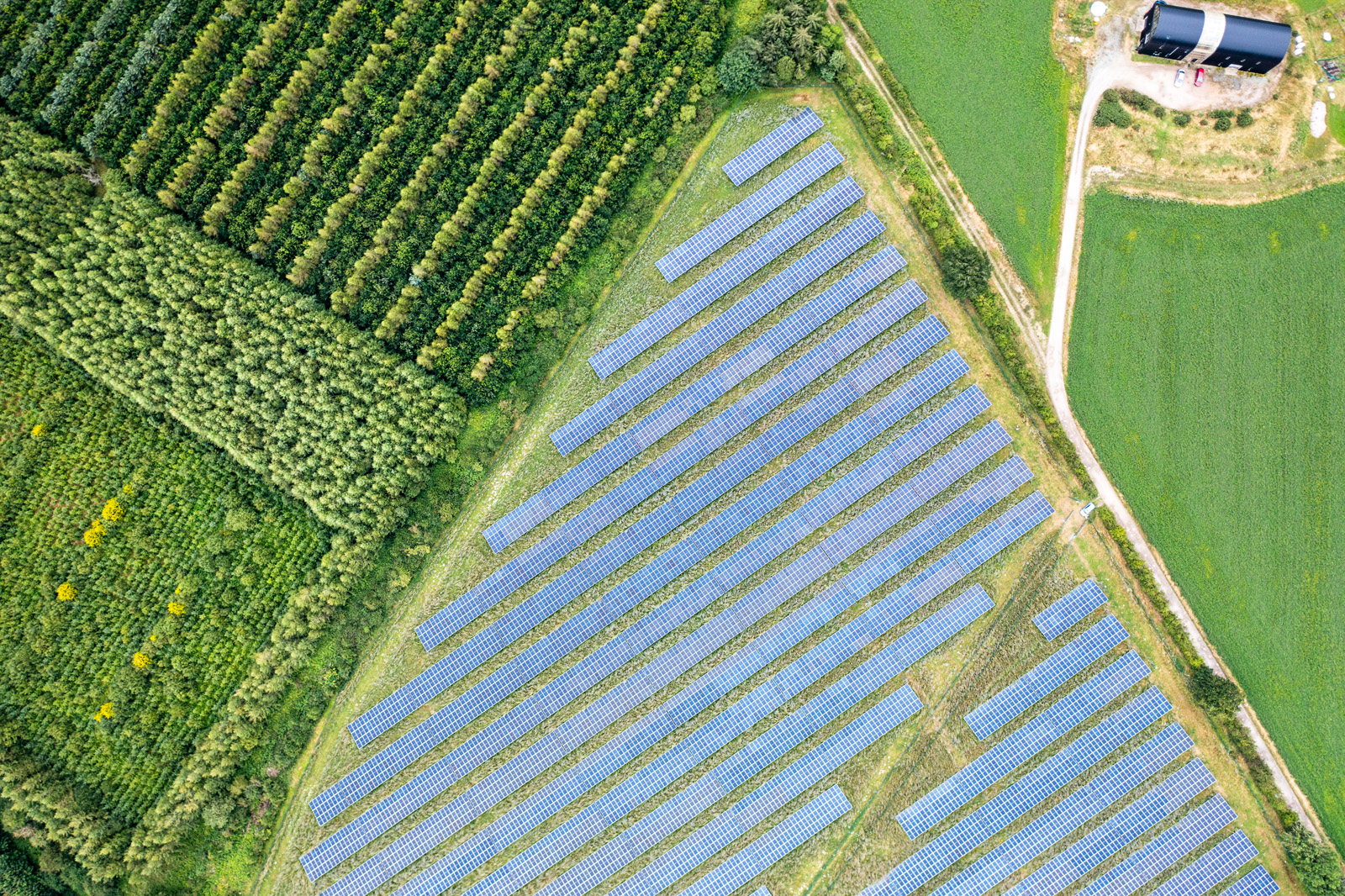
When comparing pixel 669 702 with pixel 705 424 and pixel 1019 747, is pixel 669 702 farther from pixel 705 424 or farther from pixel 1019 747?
pixel 1019 747

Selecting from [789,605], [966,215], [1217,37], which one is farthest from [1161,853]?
[1217,37]

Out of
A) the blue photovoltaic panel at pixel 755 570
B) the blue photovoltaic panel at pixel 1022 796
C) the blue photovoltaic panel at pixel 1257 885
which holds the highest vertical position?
the blue photovoltaic panel at pixel 755 570

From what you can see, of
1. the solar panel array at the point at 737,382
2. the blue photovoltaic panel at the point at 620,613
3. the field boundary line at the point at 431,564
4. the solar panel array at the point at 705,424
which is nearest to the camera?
the blue photovoltaic panel at the point at 620,613

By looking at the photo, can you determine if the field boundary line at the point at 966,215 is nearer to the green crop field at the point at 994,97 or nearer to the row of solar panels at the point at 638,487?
the green crop field at the point at 994,97

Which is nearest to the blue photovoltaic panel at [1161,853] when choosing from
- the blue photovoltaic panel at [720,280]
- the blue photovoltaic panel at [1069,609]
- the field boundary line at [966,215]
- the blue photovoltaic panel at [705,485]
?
the blue photovoltaic panel at [1069,609]

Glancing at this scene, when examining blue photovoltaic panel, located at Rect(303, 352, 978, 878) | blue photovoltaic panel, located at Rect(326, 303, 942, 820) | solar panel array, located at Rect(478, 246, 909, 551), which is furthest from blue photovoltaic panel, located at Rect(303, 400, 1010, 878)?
solar panel array, located at Rect(478, 246, 909, 551)

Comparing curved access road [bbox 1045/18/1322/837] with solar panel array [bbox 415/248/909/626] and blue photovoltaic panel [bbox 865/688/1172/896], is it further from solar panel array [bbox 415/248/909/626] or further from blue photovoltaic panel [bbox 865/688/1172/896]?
solar panel array [bbox 415/248/909/626]

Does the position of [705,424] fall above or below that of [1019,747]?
above
